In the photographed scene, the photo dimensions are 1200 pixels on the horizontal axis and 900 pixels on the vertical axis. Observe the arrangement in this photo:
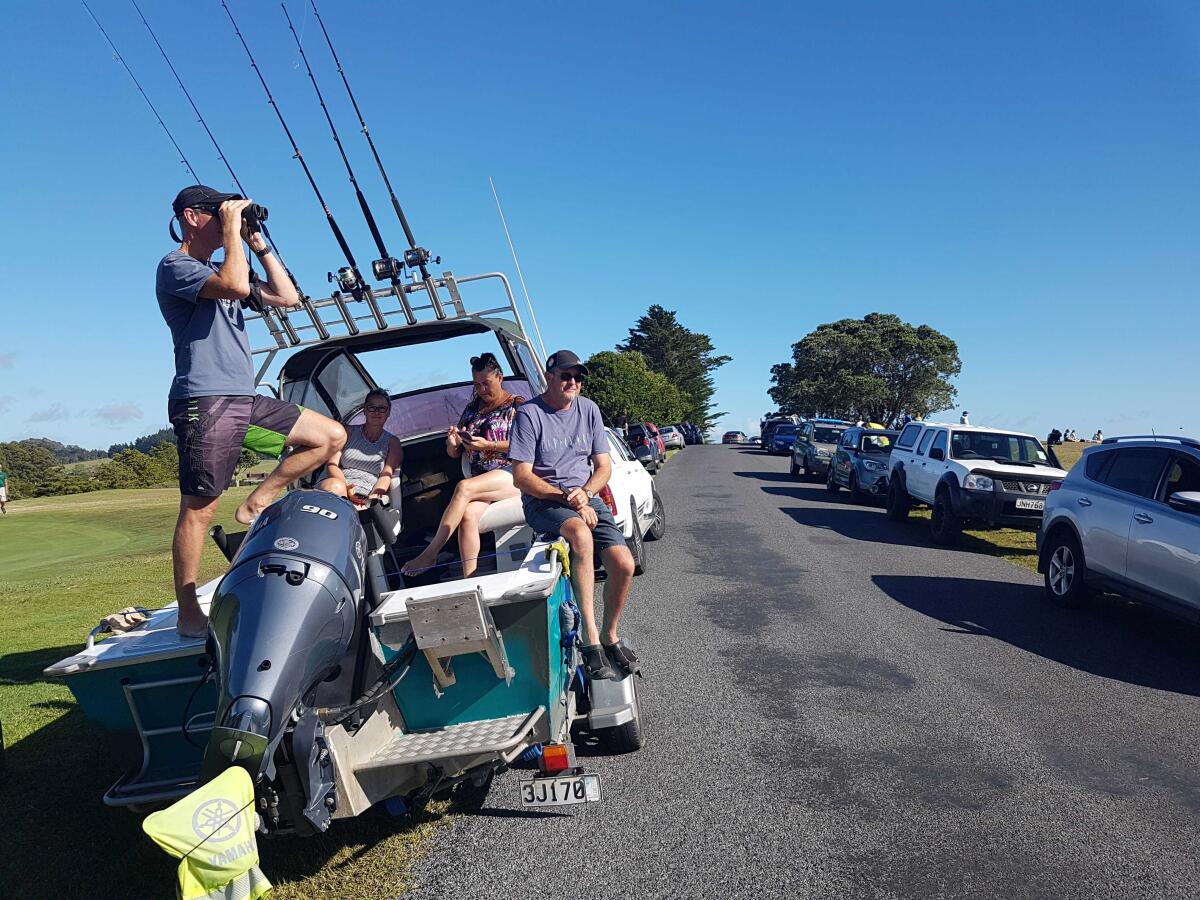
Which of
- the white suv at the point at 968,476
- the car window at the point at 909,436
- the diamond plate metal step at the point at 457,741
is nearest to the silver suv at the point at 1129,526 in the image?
the white suv at the point at 968,476

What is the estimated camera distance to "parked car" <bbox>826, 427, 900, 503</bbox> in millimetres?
18734

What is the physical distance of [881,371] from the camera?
7069cm

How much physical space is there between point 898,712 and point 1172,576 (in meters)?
3.06

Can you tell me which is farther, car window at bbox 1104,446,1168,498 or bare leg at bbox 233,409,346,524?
car window at bbox 1104,446,1168,498

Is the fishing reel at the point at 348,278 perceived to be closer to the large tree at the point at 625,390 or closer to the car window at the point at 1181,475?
the car window at the point at 1181,475

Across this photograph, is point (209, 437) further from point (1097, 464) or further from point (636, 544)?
point (1097, 464)

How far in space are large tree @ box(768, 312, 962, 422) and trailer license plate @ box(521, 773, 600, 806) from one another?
222 feet

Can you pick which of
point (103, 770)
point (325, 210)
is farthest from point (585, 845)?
point (325, 210)

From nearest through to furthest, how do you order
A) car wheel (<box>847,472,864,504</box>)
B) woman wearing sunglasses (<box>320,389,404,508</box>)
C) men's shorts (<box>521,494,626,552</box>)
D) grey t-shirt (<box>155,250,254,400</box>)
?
grey t-shirt (<box>155,250,254,400</box>) → men's shorts (<box>521,494,626,552</box>) → woman wearing sunglasses (<box>320,389,404,508</box>) → car wheel (<box>847,472,864,504</box>)

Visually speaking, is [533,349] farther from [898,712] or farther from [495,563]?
[898,712]

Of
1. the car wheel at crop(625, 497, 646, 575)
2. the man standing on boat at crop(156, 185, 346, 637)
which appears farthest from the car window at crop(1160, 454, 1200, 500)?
the man standing on boat at crop(156, 185, 346, 637)

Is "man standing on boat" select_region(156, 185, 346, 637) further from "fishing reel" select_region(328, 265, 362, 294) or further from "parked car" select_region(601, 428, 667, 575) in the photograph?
"parked car" select_region(601, 428, 667, 575)

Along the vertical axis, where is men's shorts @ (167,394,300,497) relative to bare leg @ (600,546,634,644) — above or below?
above

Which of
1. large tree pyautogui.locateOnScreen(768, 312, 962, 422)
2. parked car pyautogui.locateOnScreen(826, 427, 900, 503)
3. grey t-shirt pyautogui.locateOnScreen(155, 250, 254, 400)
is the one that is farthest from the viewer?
large tree pyautogui.locateOnScreen(768, 312, 962, 422)
